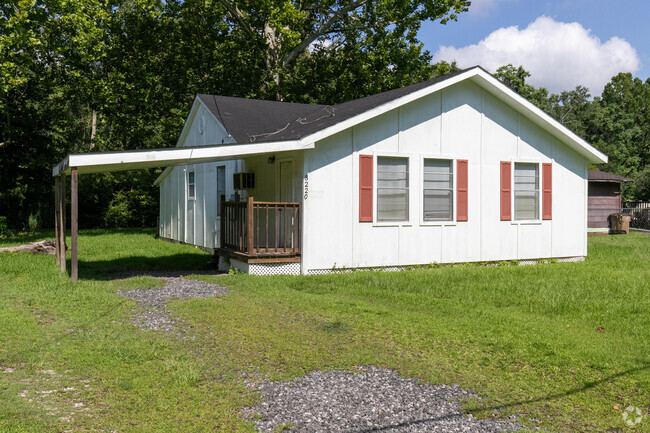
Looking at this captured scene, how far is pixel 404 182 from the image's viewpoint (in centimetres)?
1166

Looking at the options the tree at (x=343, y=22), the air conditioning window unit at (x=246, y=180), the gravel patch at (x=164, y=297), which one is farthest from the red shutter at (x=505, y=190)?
the tree at (x=343, y=22)

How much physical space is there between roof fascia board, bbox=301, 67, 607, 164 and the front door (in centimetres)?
150

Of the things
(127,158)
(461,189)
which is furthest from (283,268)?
(461,189)

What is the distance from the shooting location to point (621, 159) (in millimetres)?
42062

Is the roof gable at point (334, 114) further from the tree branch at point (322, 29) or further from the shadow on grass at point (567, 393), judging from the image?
the tree branch at point (322, 29)

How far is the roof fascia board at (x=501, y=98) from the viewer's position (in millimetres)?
10625

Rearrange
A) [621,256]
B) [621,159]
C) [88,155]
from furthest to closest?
[621,159]
[621,256]
[88,155]

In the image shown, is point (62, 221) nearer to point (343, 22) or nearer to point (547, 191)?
point (547, 191)

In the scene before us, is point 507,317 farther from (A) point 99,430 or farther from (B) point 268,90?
(B) point 268,90

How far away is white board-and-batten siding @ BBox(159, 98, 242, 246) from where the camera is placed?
14768 millimetres

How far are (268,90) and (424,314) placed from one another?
60.9 ft

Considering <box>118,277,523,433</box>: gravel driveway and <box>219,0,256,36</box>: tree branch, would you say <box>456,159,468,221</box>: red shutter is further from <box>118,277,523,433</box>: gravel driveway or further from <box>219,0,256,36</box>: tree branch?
<box>219,0,256,36</box>: tree branch

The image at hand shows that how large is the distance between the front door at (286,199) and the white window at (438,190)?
288 cm

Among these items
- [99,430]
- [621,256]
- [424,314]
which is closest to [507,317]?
[424,314]
